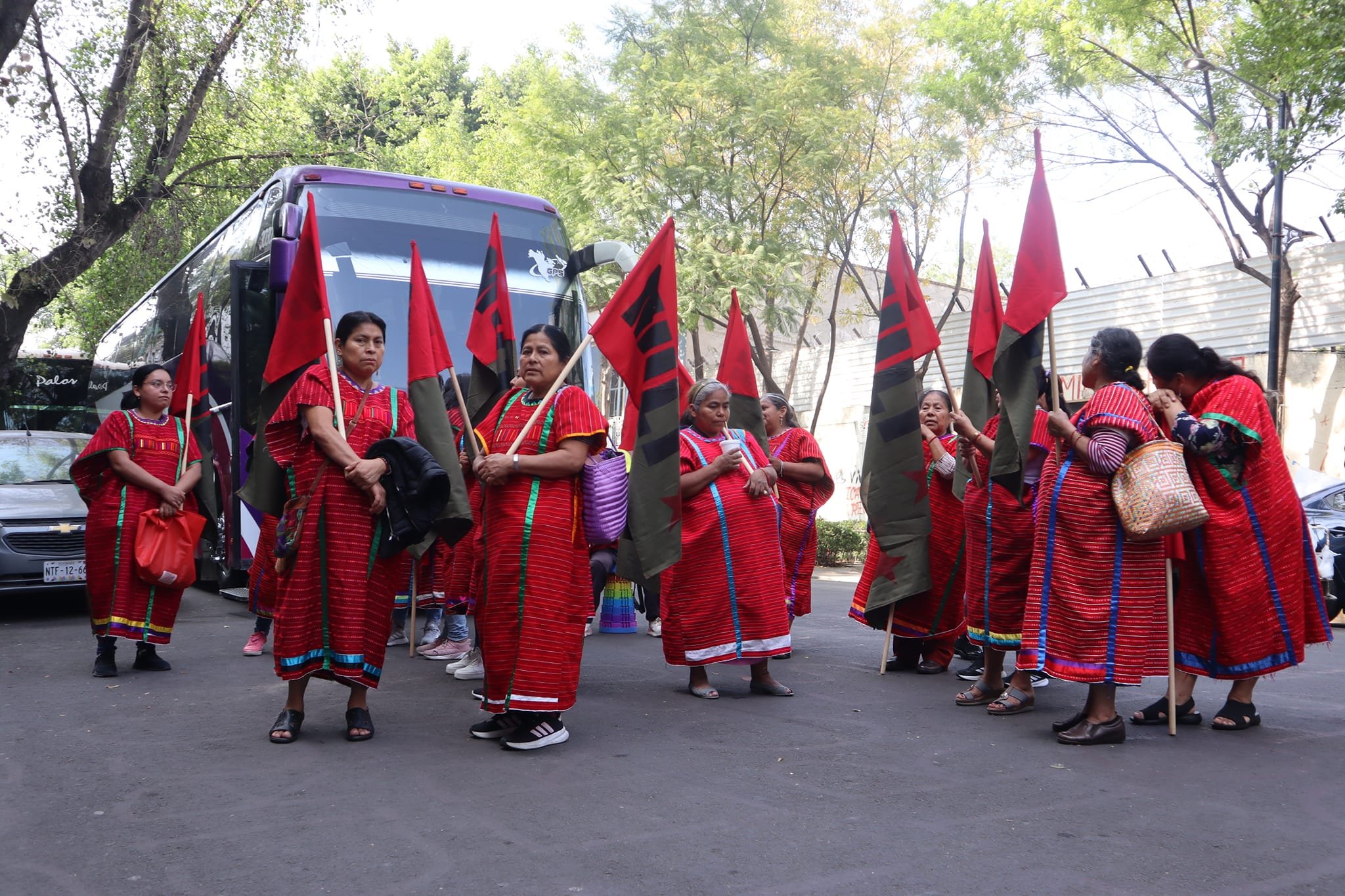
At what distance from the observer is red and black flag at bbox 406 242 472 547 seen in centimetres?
475

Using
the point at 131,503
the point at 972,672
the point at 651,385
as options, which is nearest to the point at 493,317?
the point at 651,385

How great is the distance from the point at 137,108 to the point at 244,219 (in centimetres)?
502

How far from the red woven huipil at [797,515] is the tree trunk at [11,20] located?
775cm

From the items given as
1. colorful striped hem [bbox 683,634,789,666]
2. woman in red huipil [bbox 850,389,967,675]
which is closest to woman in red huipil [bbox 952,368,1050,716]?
woman in red huipil [bbox 850,389,967,675]

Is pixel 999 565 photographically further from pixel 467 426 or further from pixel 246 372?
pixel 246 372

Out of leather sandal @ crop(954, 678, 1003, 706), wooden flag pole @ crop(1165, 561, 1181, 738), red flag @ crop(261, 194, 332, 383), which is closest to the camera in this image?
wooden flag pole @ crop(1165, 561, 1181, 738)

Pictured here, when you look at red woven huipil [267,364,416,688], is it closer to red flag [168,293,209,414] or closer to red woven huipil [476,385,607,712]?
red woven huipil [476,385,607,712]

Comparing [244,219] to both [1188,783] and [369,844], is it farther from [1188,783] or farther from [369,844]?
[1188,783]

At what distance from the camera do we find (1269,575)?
17.0ft

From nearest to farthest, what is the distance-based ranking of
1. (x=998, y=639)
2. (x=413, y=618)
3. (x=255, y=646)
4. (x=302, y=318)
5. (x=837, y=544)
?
(x=302, y=318), (x=998, y=639), (x=413, y=618), (x=255, y=646), (x=837, y=544)

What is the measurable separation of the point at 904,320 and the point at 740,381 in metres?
1.02

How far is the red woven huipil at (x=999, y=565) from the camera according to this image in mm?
5715

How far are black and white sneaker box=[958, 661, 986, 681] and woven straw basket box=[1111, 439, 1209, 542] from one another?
2.05 metres

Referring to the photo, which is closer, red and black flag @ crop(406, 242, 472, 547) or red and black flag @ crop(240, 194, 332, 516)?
red and black flag @ crop(406, 242, 472, 547)
